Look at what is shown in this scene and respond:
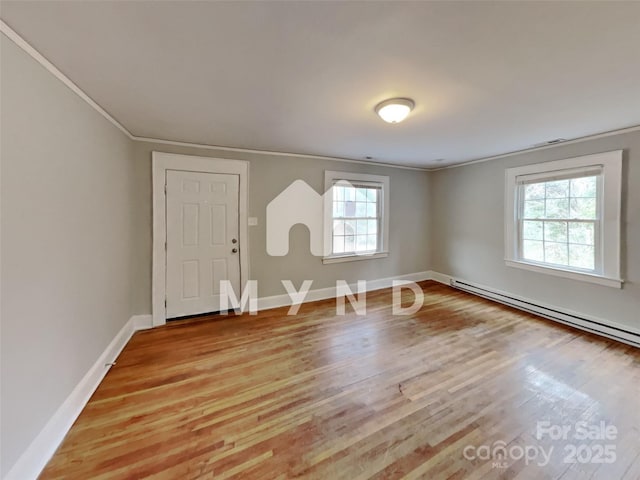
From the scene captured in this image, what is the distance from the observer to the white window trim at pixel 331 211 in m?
4.30

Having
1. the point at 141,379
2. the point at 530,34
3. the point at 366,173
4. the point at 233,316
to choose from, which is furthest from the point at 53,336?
the point at 366,173

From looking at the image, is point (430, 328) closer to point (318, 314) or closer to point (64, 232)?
point (318, 314)

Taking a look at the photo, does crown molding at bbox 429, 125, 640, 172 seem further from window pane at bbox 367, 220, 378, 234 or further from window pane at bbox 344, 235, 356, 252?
window pane at bbox 344, 235, 356, 252

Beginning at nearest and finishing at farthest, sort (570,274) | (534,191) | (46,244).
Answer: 1. (46,244)
2. (570,274)
3. (534,191)

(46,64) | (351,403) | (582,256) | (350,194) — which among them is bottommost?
(351,403)

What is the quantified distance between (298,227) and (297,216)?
0.17m

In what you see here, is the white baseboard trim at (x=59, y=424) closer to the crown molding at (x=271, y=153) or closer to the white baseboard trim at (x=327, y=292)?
the white baseboard trim at (x=327, y=292)

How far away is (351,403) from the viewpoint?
1.95 m

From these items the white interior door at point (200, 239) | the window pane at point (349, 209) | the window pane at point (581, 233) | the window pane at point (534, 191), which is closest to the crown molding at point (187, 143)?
the white interior door at point (200, 239)

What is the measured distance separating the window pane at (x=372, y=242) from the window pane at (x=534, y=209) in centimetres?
227

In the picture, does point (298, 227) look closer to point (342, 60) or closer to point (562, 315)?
point (342, 60)

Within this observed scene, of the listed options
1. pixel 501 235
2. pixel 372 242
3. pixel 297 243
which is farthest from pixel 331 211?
pixel 501 235

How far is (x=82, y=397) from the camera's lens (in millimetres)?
1887

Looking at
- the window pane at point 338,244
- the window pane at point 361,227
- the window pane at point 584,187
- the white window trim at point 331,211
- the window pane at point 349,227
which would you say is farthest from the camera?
the window pane at point 361,227
